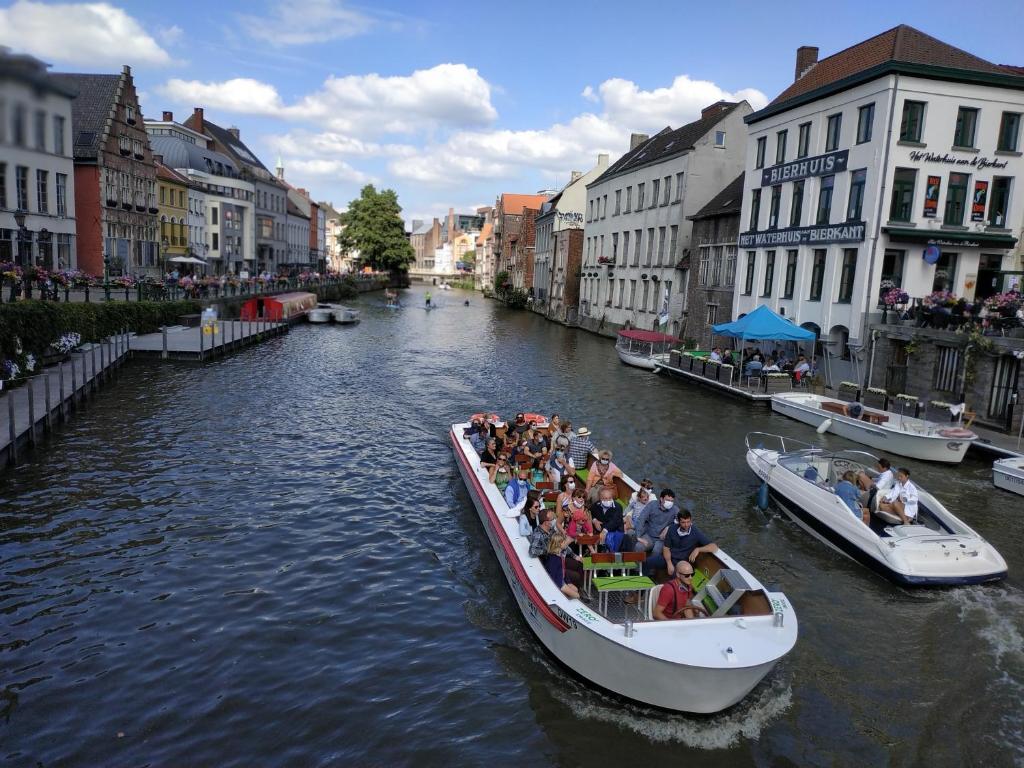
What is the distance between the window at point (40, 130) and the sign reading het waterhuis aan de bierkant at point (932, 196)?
98.3ft

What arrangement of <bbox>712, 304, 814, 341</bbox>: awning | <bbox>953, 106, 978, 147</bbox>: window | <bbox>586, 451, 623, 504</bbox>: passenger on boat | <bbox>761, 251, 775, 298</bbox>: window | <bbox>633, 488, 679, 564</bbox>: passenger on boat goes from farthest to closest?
1. <bbox>761, 251, 775, 298</bbox>: window
2. <bbox>712, 304, 814, 341</bbox>: awning
3. <bbox>953, 106, 978, 147</bbox>: window
4. <bbox>586, 451, 623, 504</bbox>: passenger on boat
5. <bbox>633, 488, 679, 564</bbox>: passenger on boat

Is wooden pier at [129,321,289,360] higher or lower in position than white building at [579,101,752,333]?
lower

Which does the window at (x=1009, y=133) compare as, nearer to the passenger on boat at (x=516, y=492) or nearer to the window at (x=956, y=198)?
the window at (x=956, y=198)

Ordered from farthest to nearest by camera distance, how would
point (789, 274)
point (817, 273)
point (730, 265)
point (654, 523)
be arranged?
point (730, 265)
point (789, 274)
point (817, 273)
point (654, 523)

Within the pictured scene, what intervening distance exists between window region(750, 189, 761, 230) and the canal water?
1742 cm

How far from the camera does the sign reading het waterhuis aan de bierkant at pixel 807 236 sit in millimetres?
27531

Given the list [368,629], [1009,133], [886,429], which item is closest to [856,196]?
[1009,133]

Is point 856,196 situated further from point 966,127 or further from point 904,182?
point 966,127

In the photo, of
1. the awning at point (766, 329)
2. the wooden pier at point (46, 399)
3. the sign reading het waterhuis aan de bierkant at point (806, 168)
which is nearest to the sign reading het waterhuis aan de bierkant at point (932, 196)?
the sign reading het waterhuis aan de bierkant at point (806, 168)

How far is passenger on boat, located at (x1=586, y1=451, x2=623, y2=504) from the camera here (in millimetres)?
13242

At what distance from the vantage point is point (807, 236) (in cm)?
3016

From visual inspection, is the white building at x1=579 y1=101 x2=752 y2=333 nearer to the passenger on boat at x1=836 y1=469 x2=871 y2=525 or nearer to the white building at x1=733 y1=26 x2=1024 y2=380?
the white building at x1=733 y1=26 x2=1024 y2=380

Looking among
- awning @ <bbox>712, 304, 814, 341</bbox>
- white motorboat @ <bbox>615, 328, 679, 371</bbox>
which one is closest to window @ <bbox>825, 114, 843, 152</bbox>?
awning @ <bbox>712, 304, 814, 341</bbox>

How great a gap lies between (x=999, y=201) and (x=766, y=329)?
988cm
